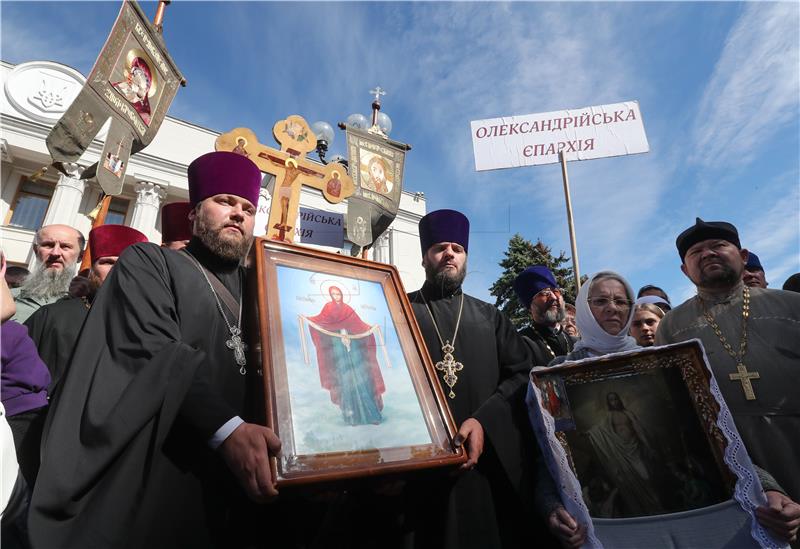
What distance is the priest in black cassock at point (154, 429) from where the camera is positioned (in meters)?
1.36

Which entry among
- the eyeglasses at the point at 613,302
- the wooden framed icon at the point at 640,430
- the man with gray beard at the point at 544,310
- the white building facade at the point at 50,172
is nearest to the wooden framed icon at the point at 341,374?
the wooden framed icon at the point at 640,430

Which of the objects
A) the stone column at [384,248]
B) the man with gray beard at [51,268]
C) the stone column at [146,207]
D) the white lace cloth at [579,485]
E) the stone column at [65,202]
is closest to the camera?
the white lace cloth at [579,485]

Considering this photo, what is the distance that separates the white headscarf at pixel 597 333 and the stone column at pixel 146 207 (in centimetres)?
1884

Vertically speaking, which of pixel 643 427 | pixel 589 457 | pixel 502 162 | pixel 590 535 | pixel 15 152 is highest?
pixel 15 152

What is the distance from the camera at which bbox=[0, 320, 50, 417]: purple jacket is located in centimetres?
188

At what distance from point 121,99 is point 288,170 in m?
1.86

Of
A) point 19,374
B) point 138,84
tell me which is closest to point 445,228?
point 19,374

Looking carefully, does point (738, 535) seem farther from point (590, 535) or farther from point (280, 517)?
point (280, 517)

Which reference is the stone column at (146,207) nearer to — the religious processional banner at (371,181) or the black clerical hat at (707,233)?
the religious processional banner at (371,181)

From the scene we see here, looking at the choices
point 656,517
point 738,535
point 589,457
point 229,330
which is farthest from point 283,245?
point 738,535

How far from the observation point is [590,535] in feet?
5.70

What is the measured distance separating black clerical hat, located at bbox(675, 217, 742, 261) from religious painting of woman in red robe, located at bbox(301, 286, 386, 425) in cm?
269

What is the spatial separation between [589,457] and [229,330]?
1.77 m

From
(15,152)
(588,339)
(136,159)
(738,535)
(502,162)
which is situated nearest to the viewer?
(738,535)
